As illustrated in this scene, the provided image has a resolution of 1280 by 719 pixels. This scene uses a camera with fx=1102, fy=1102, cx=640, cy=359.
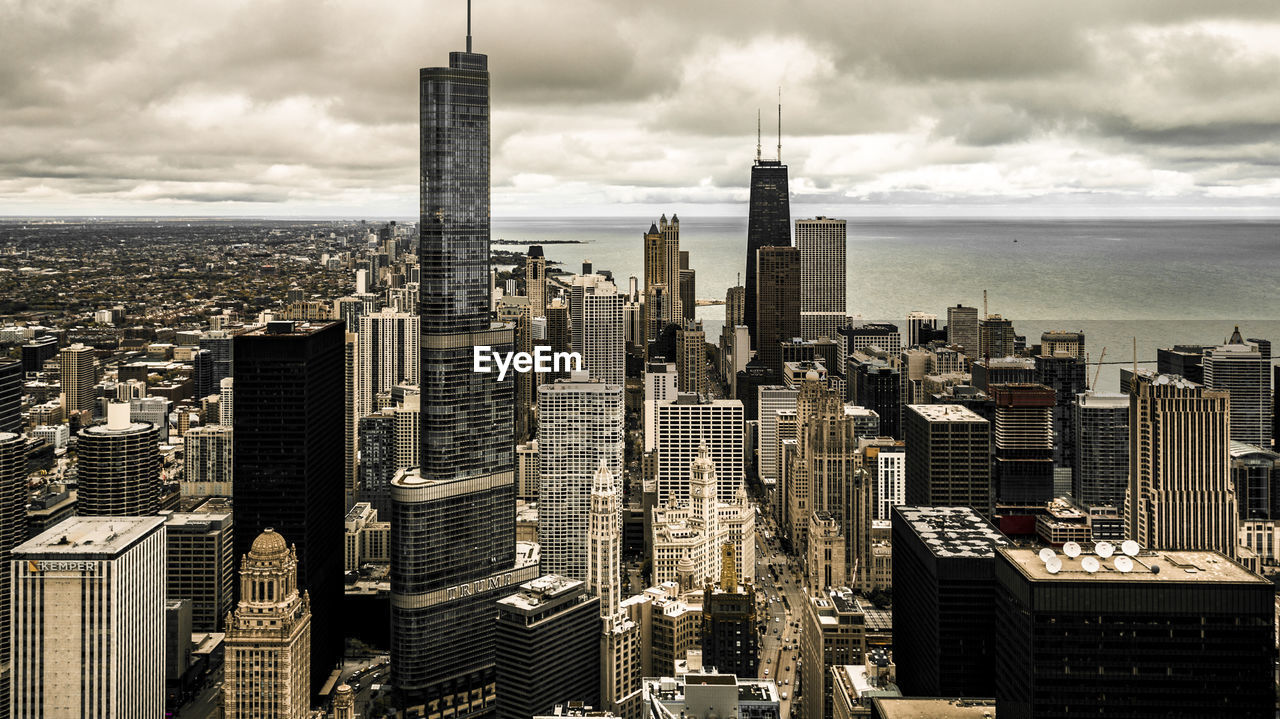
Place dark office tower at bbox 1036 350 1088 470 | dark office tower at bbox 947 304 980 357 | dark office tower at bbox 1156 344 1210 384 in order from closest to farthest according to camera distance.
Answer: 1. dark office tower at bbox 1156 344 1210 384
2. dark office tower at bbox 1036 350 1088 470
3. dark office tower at bbox 947 304 980 357

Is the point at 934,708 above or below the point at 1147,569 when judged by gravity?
below

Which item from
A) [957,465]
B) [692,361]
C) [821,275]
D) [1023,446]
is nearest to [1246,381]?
[1023,446]

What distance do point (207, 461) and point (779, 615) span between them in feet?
64.6

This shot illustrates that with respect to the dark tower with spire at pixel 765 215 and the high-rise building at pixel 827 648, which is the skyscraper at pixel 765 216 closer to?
the dark tower with spire at pixel 765 215

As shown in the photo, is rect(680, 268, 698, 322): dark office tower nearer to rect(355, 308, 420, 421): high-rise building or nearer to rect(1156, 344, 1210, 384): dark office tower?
rect(355, 308, 420, 421): high-rise building

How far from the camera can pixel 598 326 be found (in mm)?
62281

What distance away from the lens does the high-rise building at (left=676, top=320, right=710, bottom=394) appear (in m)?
65.1

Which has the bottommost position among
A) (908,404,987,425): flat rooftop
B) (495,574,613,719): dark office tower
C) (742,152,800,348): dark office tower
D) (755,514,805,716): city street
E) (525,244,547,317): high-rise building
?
(755,514,805,716): city street

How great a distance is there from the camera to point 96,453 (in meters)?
33.6

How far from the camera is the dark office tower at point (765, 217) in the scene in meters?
81.8

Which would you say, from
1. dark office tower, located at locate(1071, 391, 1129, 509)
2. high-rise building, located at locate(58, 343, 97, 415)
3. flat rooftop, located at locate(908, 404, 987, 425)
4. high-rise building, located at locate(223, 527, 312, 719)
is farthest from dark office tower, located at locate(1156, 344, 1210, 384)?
high-rise building, located at locate(58, 343, 97, 415)

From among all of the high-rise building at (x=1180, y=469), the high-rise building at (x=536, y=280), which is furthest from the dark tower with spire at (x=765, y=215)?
the high-rise building at (x=1180, y=469)

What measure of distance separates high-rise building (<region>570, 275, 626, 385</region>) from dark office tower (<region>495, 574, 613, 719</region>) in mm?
30593

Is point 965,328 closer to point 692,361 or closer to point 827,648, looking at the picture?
point 692,361
